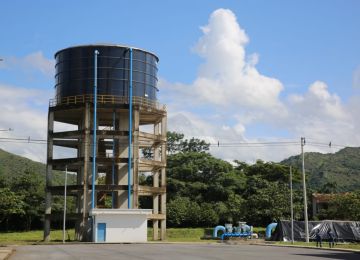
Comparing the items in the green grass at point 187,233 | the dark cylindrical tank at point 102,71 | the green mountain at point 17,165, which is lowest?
the green grass at point 187,233

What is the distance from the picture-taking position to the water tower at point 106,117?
59.2 m

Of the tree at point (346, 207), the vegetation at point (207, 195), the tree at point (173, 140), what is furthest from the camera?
the tree at point (173, 140)

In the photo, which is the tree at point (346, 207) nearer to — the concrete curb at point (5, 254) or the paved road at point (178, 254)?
the paved road at point (178, 254)

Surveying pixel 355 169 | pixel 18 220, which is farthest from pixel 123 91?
pixel 355 169

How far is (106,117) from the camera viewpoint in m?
64.8

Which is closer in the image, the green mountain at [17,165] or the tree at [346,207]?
the tree at [346,207]

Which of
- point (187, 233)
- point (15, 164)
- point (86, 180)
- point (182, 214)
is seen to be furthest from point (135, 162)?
point (15, 164)

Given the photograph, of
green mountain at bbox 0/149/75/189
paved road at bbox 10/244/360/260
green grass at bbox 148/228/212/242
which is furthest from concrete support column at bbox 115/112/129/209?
green mountain at bbox 0/149/75/189

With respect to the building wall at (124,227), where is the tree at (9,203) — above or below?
above

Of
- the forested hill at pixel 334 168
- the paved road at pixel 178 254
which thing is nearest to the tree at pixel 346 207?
the paved road at pixel 178 254

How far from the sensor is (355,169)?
144 meters

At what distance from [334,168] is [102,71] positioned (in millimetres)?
98368

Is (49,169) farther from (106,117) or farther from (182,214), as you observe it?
(182,214)

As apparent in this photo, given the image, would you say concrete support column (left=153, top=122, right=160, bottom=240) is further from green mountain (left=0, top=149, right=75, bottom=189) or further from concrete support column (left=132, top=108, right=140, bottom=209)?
green mountain (left=0, top=149, right=75, bottom=189)
